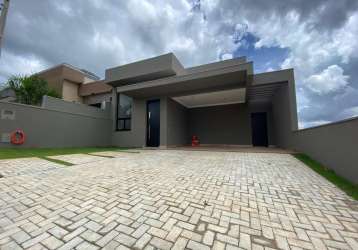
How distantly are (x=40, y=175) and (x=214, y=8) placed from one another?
11.4 meters

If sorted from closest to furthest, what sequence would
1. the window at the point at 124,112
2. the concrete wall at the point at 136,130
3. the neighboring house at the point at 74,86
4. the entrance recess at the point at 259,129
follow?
the concrete wall at the point at 136,130 < the window at the point at 124,112 < the entrance recess at the point at 259,129 < the neighboring house at the point at 74,86

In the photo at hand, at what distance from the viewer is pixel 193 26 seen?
11.7 m

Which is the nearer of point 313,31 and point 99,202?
point 99,202

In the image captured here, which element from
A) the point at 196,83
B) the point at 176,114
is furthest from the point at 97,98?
the point at 196,83

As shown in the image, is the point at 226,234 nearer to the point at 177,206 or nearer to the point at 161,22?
the point at 177,206

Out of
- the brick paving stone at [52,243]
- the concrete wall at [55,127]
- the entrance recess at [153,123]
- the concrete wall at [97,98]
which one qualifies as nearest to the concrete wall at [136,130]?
the entrance recess at [153,123]

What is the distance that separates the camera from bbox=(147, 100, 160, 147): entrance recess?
36.4 ft

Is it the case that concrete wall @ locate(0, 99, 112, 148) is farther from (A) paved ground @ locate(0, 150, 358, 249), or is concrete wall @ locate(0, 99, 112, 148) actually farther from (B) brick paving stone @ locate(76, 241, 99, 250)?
(B) brick paving stone @ locate(76, 241, 99, 250)

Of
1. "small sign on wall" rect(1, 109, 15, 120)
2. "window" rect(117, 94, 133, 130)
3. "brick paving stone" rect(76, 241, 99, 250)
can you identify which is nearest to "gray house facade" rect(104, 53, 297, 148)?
"window" rect(117, 94, 133, 130)

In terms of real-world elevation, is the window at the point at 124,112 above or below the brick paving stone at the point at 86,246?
above

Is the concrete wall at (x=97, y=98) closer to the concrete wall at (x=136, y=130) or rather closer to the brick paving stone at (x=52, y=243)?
the concrete wall at (x=136, y=130)

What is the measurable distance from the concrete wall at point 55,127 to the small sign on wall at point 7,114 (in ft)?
0.18

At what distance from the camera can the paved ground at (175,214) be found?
1.47 m

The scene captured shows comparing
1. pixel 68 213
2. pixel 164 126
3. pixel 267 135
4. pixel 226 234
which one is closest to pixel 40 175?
pixel 68 213
